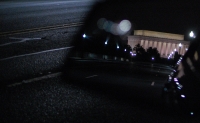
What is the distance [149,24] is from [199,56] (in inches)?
18.4

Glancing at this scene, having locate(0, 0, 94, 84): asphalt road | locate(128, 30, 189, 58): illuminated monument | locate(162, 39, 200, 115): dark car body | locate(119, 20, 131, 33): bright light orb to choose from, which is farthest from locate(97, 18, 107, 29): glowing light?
locate(0, 0, 94, 84): asphalt road

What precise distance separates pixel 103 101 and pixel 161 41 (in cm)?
164

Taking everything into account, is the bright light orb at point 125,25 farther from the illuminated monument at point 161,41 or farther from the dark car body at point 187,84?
the dark car body at point 187,84

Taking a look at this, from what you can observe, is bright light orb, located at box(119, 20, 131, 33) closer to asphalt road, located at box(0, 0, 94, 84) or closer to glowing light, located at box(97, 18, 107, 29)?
glowing light, located at box(97, 18, 107, 29)

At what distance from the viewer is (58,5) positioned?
18.0 meters

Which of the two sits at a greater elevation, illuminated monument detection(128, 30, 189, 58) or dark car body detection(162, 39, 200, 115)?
illuminated monument detection(128, 30, 189, 58)

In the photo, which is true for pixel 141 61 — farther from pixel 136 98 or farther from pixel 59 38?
pixel 59 38

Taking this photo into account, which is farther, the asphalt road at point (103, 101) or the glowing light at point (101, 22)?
the asphalt road at point (103, 101)

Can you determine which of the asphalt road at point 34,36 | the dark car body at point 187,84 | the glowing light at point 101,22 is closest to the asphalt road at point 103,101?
the dark car body at point 187,84

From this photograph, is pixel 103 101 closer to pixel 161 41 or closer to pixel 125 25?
pixel 125 25

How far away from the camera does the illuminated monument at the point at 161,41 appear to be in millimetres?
3296

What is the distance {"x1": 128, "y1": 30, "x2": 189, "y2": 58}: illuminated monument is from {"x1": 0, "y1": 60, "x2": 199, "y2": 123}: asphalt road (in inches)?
10.8

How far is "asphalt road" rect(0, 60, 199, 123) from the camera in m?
4.14

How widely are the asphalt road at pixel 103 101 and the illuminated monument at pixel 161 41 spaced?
27 cm
